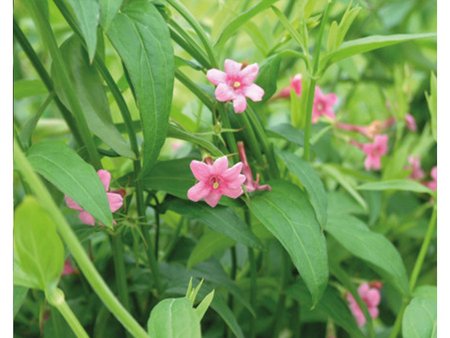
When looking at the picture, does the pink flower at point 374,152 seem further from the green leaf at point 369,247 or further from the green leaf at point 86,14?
the green leaf at point 86,14

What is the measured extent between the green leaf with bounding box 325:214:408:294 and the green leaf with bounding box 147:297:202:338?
26 cm

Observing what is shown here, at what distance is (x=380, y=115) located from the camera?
1.38 m

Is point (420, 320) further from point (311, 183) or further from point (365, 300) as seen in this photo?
point (365, 300)

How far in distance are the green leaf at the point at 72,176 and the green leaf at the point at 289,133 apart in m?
0.26

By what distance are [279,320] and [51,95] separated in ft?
1.12

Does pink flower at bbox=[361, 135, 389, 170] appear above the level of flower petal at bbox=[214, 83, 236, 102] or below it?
below

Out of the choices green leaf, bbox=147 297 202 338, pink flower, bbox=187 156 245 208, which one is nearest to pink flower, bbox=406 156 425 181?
pink flower, bbox=187 156 245 208

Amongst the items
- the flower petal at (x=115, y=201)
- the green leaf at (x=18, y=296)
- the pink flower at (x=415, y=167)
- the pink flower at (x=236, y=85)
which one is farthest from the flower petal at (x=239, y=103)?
the pink flower at (x=415, y=167)

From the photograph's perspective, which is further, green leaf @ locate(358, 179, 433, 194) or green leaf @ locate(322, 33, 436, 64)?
green leaf @ locate(358, 179, 433, 194)

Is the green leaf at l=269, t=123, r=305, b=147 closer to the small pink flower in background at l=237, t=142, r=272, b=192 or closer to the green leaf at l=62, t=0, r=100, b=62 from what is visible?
the small pink flower in background at l=237, t=142, r=272, b=192

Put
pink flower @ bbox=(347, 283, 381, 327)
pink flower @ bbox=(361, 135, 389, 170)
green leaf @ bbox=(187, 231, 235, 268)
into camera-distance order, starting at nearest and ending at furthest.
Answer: green leaf @ bbox=(187, 231, 235, 268) < pink flower @ bbox=(347, 283, 381, 327) < pink flower @ bbox=(361, 135, 389, 170)

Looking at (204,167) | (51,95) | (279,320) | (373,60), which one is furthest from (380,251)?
(373,60)

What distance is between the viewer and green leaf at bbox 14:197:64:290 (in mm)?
425

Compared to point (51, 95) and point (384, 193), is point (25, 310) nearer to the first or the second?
point (51, 95)
